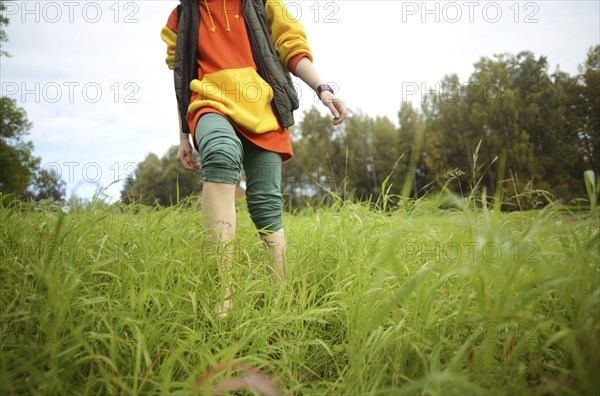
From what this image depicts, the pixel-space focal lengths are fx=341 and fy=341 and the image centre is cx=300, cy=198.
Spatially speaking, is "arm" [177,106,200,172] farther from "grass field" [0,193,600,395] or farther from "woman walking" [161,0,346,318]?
"grass field" [0,193,600,395]

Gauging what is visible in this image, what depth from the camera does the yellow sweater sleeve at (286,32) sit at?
203 centimetres

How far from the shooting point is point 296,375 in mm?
1182

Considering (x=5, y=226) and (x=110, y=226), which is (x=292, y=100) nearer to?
(x=110, y=226)

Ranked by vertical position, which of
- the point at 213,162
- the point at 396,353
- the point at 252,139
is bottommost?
the point at 396,353

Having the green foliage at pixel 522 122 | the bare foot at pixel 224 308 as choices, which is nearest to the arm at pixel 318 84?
the bare foot at pixel 224 308

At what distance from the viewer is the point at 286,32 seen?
204 centimetres

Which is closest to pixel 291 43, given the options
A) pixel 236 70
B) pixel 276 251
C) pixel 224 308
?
pixel 236 70

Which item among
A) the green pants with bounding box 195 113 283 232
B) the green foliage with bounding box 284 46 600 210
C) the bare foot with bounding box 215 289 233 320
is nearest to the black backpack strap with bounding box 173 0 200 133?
the green pants with bounding box 195 113 283 232

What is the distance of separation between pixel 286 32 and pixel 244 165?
0.84 metres

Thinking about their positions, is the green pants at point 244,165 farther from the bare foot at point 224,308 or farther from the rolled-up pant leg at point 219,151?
the bare foot at point 224,308

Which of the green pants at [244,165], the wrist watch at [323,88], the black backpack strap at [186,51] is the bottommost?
the green pants at [244,165]

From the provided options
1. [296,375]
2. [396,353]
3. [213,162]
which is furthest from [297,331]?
[213,162]

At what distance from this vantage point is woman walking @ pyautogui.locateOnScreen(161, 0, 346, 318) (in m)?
1.65

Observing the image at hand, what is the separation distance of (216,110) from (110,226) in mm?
981
